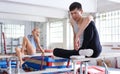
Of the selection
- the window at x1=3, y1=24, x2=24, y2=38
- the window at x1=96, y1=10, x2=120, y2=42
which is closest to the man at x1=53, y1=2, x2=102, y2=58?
the window at x1=96, y1=10, x2=120, y2=42

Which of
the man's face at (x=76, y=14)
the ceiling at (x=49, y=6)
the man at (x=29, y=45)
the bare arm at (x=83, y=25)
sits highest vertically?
the ceiling at (x=49, y=6)

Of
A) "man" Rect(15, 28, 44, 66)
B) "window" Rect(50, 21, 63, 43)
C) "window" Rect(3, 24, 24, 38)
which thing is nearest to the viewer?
"man" Rect(15, 28, 44, 66)

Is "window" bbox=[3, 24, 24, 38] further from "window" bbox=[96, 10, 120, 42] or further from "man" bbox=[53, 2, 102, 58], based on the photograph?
"man" bbox=[53, 2, 102, 58]

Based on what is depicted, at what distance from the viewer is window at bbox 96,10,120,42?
958 cm

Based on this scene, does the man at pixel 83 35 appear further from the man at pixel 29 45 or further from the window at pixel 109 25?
the window at pixel 109 25

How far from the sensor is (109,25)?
1002cm

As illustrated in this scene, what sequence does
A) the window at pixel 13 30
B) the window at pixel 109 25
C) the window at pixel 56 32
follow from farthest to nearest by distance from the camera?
1. the window at pixel 13 30
2. the window at pixel 56 32
3. the window at pixel 109 25

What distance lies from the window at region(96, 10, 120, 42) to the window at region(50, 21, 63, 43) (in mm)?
2807

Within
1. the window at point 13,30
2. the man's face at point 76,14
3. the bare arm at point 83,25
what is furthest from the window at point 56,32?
the bare arm at point 83,25

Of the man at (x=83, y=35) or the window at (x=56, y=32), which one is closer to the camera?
the man at (x=83, y=35)

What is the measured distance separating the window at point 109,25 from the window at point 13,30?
565 centimetres

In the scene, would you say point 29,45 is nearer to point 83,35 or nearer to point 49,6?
point 83,35

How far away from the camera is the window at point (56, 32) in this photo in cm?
1266

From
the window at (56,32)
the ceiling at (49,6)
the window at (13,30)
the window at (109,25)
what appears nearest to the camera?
the ceiling at (49,6)
